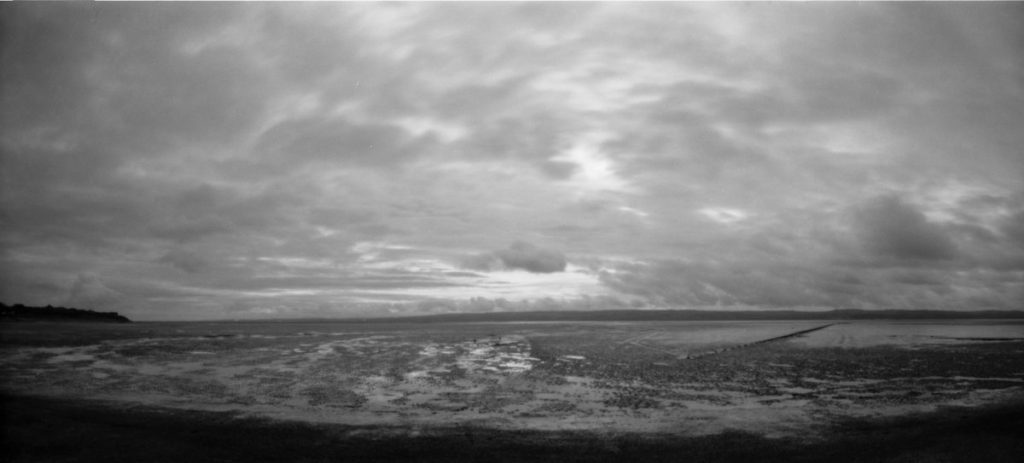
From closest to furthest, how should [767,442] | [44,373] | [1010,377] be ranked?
[767,442] → [1010,377] → [44,373]

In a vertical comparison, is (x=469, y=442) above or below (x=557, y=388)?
above

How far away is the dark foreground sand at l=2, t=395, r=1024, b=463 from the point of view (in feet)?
36.0

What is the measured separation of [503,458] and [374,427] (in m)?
4.20

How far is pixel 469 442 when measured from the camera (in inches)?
488

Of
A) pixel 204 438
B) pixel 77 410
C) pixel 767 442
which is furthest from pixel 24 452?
pixel 767 442

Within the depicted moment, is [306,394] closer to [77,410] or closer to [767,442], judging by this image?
[77,410]

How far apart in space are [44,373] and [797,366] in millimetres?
32492

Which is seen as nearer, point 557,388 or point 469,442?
point 469,442

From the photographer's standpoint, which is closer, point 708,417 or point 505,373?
point 708,417

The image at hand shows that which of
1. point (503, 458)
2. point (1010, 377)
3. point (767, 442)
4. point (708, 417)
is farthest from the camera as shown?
point (1010, 377)

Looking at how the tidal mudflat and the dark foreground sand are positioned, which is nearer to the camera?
the dark foreground sand

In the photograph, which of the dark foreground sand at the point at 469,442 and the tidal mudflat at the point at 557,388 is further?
the tidal mudflat at the point at 557,388

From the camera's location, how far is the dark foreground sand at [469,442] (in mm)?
10984

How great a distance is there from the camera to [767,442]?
39.9 feet
